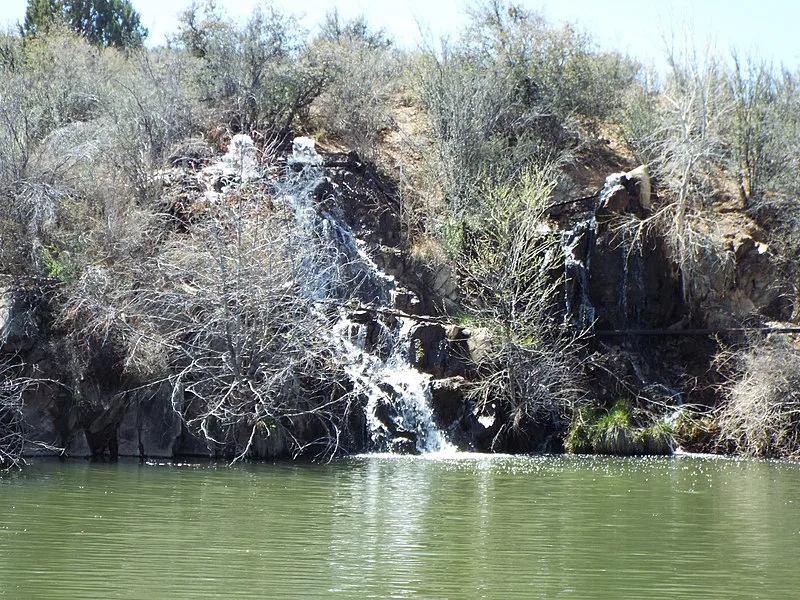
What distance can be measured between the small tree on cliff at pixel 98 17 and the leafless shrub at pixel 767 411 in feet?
122

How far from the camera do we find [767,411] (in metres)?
23.6

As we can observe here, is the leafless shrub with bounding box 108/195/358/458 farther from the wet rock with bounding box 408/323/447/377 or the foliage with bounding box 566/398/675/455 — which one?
the foliage with bounding box 566/398/675/455

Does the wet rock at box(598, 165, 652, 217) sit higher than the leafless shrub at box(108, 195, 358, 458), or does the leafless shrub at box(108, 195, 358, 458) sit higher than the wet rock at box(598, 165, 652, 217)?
the wet rock at box(598, 165, 652, 217)

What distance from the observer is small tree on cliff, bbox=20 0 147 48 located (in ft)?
172

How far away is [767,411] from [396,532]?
1249 cm

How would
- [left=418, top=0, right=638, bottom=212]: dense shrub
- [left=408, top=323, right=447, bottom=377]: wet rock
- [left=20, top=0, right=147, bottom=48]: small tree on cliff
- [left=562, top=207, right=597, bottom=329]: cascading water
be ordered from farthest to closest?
[left=20, top=0, right=147, bottom=48]: small tree on cliff → [left=418, top=0, right=638, bottom=212]: dense shrub → [left=562, top=207, right=597, bottom=329]: cascading water → [left=408, top=323, right=447, bottom=377]: wet rock

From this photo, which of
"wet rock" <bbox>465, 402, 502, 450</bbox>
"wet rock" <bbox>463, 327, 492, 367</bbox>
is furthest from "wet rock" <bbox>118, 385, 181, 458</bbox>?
"wet rock" <bbox>463, 327, 492, 367</bbox>

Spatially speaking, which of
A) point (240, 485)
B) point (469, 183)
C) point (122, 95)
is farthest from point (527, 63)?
point (240, 485)

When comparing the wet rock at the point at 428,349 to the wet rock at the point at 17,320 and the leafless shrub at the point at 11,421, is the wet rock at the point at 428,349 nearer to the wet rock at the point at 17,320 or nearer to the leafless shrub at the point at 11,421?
the wet rock at the point at 17,320

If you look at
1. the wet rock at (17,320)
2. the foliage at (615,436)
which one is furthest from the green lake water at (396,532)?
the foliage at (615,436)

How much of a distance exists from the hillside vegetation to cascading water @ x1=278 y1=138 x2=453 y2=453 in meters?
0.44

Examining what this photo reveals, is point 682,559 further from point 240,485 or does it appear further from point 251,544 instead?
point 240,485

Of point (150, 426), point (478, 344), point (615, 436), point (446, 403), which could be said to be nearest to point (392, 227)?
point (478, 344)

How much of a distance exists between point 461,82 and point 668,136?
629 centimetres
